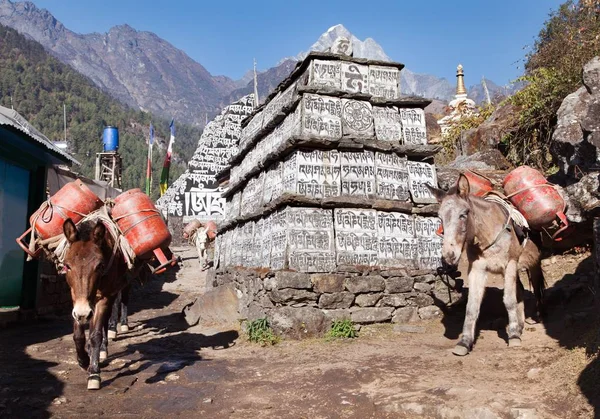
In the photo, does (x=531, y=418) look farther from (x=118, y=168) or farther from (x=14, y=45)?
(x=14, y=45)

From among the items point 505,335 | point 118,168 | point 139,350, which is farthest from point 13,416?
point 118,168

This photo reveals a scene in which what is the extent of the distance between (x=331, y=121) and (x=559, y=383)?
5934 millimetres

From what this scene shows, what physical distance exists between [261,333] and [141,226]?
2896mm

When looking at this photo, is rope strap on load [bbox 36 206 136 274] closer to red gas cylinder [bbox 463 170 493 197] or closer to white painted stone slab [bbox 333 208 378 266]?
white painted stone slab [bbox 333 208 378 266]

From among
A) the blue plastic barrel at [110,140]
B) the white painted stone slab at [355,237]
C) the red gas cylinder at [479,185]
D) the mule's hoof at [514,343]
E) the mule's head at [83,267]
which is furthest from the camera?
the blue plastic barrel at [110,140]

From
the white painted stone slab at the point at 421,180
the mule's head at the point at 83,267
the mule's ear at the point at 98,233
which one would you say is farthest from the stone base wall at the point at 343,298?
the mule's head at the point at 83,267

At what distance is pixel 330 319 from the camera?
8.13 meters

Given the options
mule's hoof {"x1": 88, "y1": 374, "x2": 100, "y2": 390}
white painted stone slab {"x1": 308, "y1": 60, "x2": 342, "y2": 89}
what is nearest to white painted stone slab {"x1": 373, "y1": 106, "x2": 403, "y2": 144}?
white painted stone slab {"x1": 308, "y1": 60, "x2": 342, "y2": 89}

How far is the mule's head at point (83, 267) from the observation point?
16.3 ft

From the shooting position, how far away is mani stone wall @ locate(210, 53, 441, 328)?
27.5 feet

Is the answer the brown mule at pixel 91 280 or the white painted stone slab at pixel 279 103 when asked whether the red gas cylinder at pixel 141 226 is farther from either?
the white painted stone slab at pixel 279 103

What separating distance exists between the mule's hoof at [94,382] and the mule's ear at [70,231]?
1599mm

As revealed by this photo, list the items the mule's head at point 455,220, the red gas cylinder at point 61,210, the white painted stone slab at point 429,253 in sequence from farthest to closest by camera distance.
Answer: the white painted stone slab at point 429,253, the red gas cylinder at point 61,210, the mule's head at point 455,220

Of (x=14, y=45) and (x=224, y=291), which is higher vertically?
→ (x=14, y=45)
